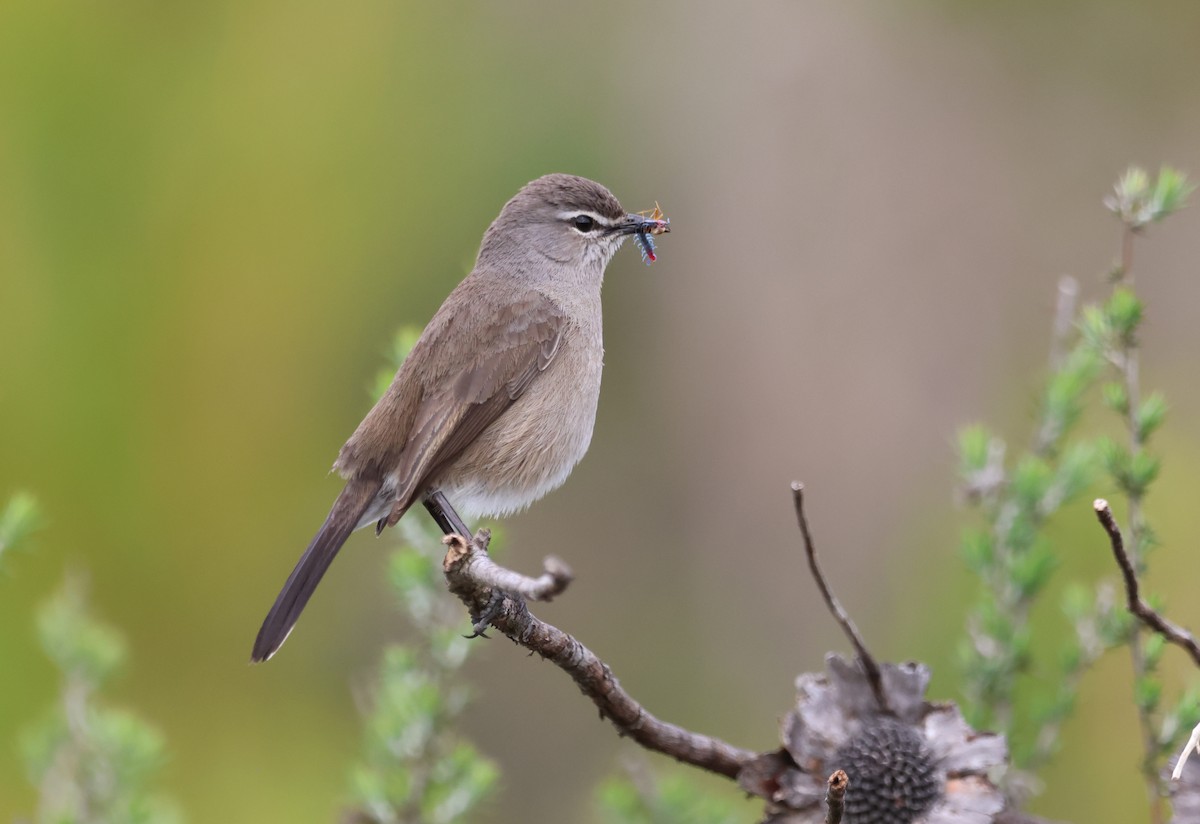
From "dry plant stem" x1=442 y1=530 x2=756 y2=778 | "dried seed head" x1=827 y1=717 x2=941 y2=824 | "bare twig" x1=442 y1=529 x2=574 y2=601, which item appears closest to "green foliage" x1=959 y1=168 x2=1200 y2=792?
"dried seed head" x1=827 y1=717 x2=941 y2=824

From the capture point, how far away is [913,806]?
2639 millimetres

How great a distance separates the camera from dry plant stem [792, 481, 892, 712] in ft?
7.99

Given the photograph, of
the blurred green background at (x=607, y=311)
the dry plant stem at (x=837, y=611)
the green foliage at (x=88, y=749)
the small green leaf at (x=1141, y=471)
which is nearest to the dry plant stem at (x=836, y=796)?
the dry plant stem at (x=837, y=611)

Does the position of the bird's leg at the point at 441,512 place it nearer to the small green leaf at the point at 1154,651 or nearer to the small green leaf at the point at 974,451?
the small green leaf at the point at 974,451

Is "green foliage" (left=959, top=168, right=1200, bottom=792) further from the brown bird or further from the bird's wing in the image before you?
the bird's wing

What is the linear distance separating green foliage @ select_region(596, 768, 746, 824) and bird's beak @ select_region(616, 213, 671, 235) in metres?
1.79

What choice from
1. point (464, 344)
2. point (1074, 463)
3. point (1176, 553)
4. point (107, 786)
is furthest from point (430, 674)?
point (1176, 553)

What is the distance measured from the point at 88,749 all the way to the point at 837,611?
192cm

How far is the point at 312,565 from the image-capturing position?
365cm

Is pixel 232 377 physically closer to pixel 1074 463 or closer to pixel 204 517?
pixel 204 517

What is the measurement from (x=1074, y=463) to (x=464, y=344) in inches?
68.8

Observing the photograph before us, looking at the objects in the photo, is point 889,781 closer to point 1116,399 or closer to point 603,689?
point 603,689

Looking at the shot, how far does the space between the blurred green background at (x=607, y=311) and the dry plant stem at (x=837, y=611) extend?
202cm

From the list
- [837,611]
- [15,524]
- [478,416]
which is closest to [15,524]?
[15,524]
